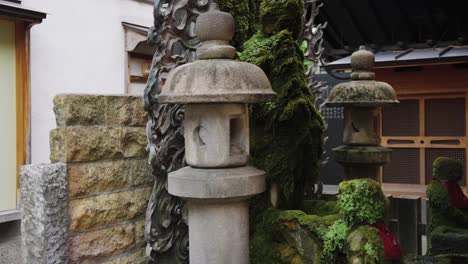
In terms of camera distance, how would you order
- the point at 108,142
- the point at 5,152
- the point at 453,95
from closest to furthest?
the point at 108,142 < the point at 5,152 < the point at 453,95

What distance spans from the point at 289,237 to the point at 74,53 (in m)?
7.61

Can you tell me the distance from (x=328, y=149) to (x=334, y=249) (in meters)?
8.92

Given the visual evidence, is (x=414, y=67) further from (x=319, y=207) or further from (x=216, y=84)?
(x=216, y=84)

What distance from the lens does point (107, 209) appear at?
4.36m

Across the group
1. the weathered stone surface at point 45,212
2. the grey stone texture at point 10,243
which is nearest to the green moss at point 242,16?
the weathered stone surface at point 45,212

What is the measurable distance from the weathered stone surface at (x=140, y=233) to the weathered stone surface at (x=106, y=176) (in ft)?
1.25

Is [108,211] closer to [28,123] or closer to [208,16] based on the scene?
[208,16]

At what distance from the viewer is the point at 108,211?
4371mm

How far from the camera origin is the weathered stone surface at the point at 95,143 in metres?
4.00

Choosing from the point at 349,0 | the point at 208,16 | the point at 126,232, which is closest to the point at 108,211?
the point at 126,232

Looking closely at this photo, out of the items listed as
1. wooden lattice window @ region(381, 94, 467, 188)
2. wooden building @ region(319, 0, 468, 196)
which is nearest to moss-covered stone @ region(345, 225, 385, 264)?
wooden building @ region(319, 0, 468, 196)

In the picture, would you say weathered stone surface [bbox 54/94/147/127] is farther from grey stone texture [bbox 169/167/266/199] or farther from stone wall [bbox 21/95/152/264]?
grey stone texture [bbox 169/167/266/199]

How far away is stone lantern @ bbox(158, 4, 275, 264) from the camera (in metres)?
3.43

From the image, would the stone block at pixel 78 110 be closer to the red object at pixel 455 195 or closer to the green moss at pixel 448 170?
the green moss at pixel 448 170
